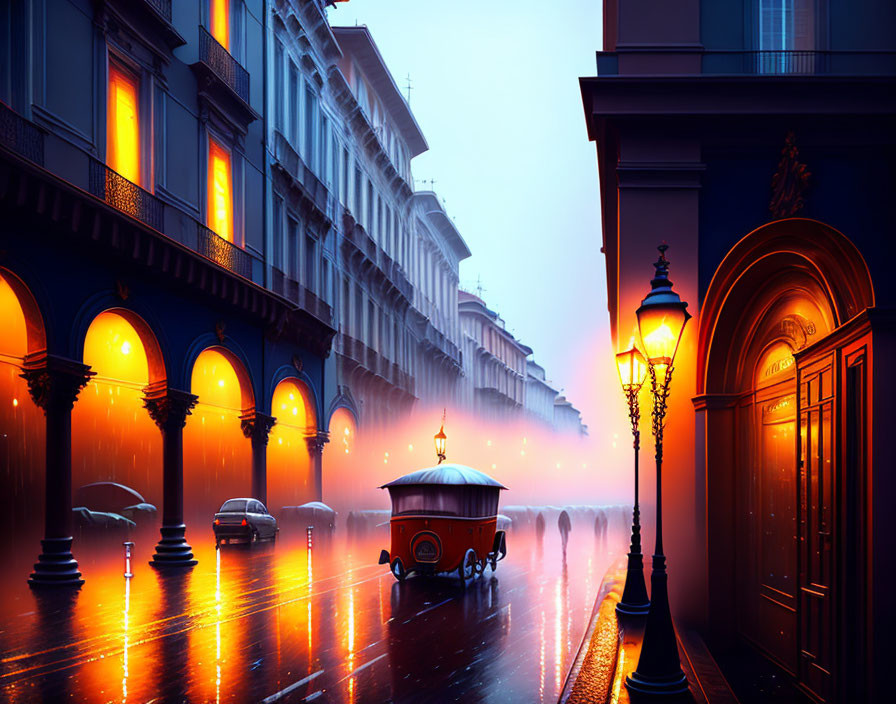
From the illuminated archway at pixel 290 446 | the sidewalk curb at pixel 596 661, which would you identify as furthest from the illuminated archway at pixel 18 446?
the sidewalk curb at pixel 596 661

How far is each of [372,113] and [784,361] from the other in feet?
126

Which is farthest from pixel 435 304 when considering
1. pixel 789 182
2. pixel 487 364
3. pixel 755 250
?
pixel 755 250

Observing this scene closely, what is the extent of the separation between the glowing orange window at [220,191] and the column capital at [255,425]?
17.3 feet

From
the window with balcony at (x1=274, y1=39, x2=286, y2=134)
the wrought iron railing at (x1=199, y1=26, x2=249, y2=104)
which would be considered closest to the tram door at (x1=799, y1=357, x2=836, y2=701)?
the wrought iron railing at (x1=199, y1=26, x2=249, y2=104)

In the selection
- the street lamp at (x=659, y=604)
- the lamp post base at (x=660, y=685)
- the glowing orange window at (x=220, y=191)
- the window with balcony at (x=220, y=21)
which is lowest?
the lamp post base at (x=660, y=685)

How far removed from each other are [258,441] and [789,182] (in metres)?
20.0

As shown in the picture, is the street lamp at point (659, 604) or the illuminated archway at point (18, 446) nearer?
A: the street lamp at point (659, 604)

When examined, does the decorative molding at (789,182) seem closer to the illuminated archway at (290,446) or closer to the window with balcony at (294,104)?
the illuminated archway at (290,446)

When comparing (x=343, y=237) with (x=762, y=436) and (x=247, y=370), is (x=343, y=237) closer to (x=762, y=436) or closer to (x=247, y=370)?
(x=247, y=370)

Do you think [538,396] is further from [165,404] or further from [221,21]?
[165,404]

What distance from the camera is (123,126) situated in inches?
874

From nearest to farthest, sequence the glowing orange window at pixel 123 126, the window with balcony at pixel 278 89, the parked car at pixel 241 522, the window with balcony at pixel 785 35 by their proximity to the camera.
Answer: the window with balcony at pixel 785 35, the glowing orange window at pixel 123 126, the parked car at pixel 241 522, the window with balcony at pixel 278 89

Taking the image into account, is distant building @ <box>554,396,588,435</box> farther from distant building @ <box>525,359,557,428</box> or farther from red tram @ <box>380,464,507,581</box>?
red tram @ <box>380,464,507,581</box>

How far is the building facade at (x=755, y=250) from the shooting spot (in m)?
9.84
